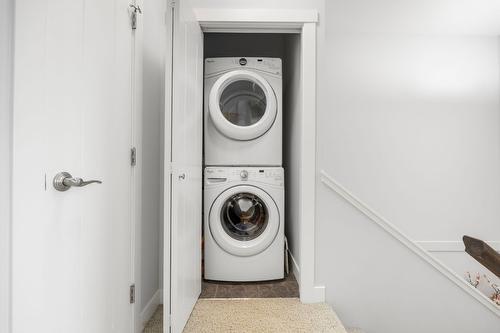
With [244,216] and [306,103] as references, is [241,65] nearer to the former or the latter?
[306,103]

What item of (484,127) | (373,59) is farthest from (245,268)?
(484,127)

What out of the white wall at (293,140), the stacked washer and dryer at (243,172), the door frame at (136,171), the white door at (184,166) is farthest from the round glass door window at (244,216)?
the door frame at (136,171)

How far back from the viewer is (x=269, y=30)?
7.24ft

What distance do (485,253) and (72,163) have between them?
1229 mm

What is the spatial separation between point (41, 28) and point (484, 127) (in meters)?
3.77

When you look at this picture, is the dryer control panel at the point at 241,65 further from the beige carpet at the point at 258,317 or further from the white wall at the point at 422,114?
the beige carpet at the point at 258,317

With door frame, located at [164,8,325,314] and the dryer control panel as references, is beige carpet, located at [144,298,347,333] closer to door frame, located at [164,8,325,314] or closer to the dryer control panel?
door frame, located at [164,8,325,314]

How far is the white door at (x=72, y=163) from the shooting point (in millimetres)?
853

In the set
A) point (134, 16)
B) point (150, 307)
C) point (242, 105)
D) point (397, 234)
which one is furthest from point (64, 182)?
point (397, 234)

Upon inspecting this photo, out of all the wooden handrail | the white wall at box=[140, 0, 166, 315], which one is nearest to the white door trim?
the white wall at box=[140, 0, 166, 315]

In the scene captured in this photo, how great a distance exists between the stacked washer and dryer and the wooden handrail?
169cm

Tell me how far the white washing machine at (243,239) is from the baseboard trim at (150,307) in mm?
397

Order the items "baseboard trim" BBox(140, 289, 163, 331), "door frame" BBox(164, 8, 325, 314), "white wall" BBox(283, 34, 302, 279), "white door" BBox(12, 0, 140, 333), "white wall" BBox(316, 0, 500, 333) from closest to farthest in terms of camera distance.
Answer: "white door" BBox(12, 0, 140, 333) → "baseboard trim" BBox(140, 289, 163, 331) → "door frame" BBox(164, 8, 325, 314) → "white wall" BBox(283, 34, 302, 279) → "white wall" BBox(316, 0, 500, 333)

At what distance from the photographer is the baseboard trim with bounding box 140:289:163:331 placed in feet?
6.20
